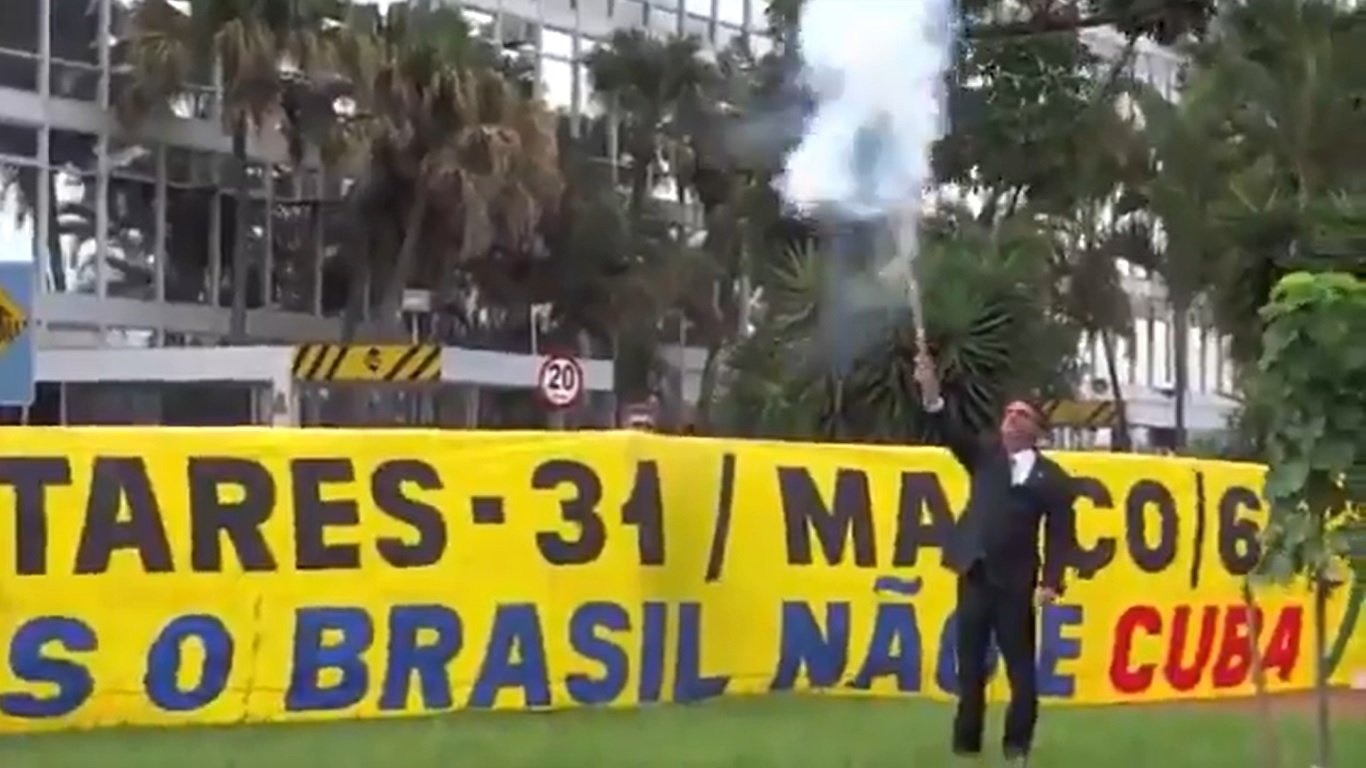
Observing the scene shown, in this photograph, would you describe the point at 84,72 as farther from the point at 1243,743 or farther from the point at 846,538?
the point at 1243,743

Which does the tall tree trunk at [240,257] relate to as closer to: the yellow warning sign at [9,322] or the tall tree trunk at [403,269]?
the tall tree trunk at [403,269]

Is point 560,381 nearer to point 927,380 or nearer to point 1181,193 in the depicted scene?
point 927,380

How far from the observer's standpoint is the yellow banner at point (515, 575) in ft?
45.2

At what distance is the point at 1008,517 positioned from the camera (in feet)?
41.1

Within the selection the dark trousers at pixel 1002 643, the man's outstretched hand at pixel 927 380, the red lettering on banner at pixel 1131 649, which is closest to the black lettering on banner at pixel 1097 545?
the red lettering on banner at pixel 1131 649

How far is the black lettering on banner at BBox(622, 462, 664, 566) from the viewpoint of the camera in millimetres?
15336

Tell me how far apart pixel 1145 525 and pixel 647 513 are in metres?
3.72

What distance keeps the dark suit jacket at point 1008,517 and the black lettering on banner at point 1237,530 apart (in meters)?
5.32

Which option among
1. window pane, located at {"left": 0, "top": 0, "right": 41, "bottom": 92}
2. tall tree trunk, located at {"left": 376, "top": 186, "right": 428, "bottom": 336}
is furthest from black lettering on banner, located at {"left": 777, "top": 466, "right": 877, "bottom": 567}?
window pane, located at {"left": 0, "top": 0, "right": 41, "bottom": 92}

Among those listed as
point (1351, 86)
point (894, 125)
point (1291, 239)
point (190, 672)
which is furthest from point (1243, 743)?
point (1351, 86)

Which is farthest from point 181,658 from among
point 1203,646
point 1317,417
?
point 1203,646

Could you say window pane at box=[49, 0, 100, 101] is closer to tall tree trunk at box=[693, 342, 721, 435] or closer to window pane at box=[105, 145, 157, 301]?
window pane at box=[105, 145, 157, 301]

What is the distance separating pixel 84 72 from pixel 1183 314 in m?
16.4

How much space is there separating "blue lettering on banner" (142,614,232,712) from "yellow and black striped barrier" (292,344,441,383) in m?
16.7
